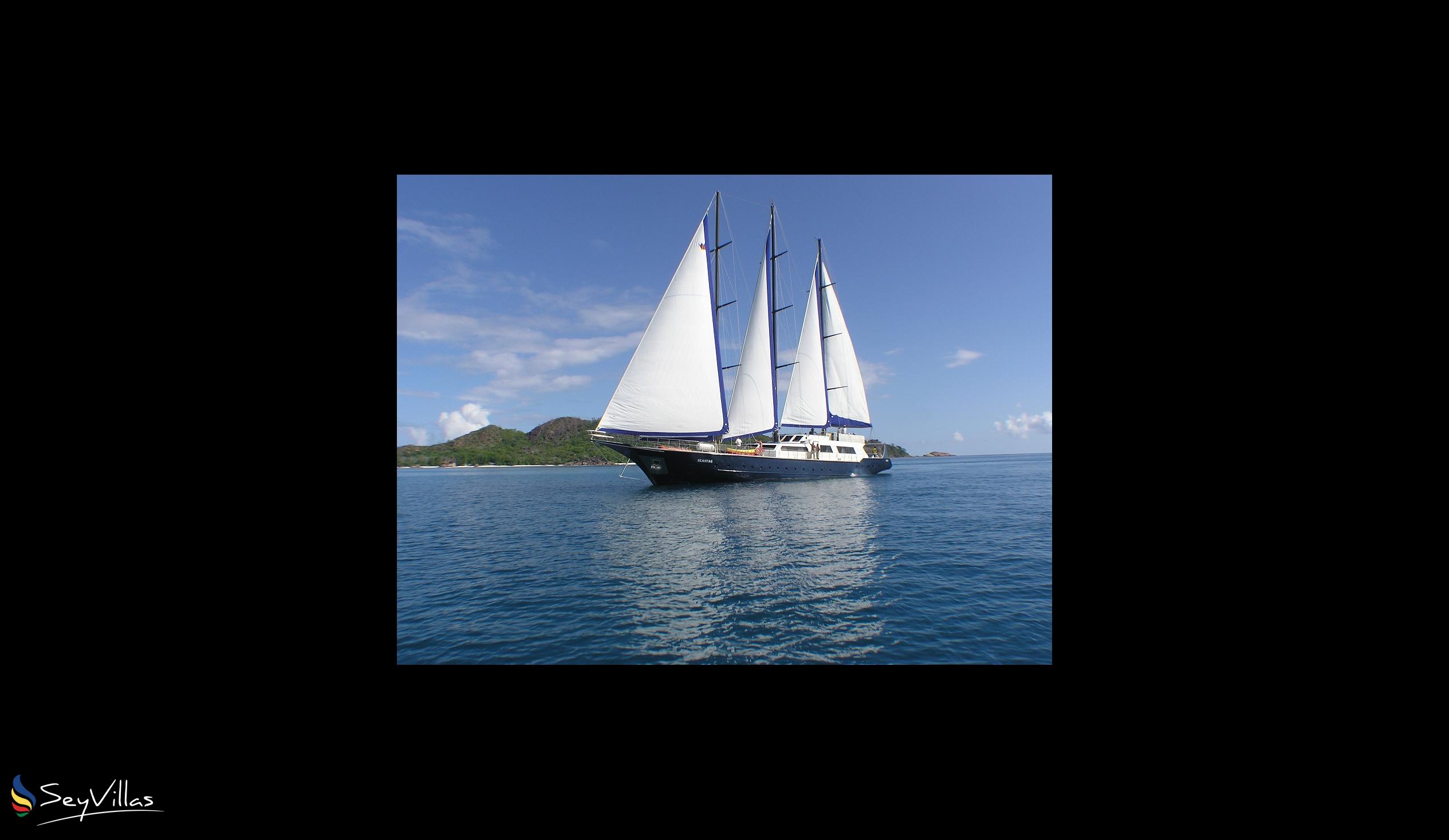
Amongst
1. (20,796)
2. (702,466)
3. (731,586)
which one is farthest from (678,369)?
(20,796)

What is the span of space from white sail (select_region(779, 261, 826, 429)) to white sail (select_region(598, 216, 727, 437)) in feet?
30.9

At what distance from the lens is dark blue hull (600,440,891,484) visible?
28141 mm

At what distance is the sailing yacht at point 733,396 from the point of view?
26109 mm

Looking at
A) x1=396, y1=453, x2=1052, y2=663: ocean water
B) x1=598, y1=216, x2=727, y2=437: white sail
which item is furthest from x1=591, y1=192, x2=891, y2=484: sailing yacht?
x1=396, y1=453, x2=1052, y2=663: ocean water

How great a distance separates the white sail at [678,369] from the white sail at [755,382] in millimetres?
5036

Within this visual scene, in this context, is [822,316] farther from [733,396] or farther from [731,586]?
[731,586]

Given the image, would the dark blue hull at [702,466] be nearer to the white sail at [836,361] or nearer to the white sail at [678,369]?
the white sail at [678,369]

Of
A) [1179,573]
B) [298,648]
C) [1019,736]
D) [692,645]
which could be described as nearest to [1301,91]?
[1179,573]

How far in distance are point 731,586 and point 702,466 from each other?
19.0m

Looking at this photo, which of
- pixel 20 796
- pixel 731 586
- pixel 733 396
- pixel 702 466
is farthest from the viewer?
pixel 733 396

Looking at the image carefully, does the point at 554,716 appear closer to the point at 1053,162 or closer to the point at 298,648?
the point at 298,648

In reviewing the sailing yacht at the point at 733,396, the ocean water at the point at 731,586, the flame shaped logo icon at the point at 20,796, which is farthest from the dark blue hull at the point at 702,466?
the flame shaped logo icon at the point at 20,796

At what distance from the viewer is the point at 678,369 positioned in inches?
1037

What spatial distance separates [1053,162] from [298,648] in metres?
5.81
